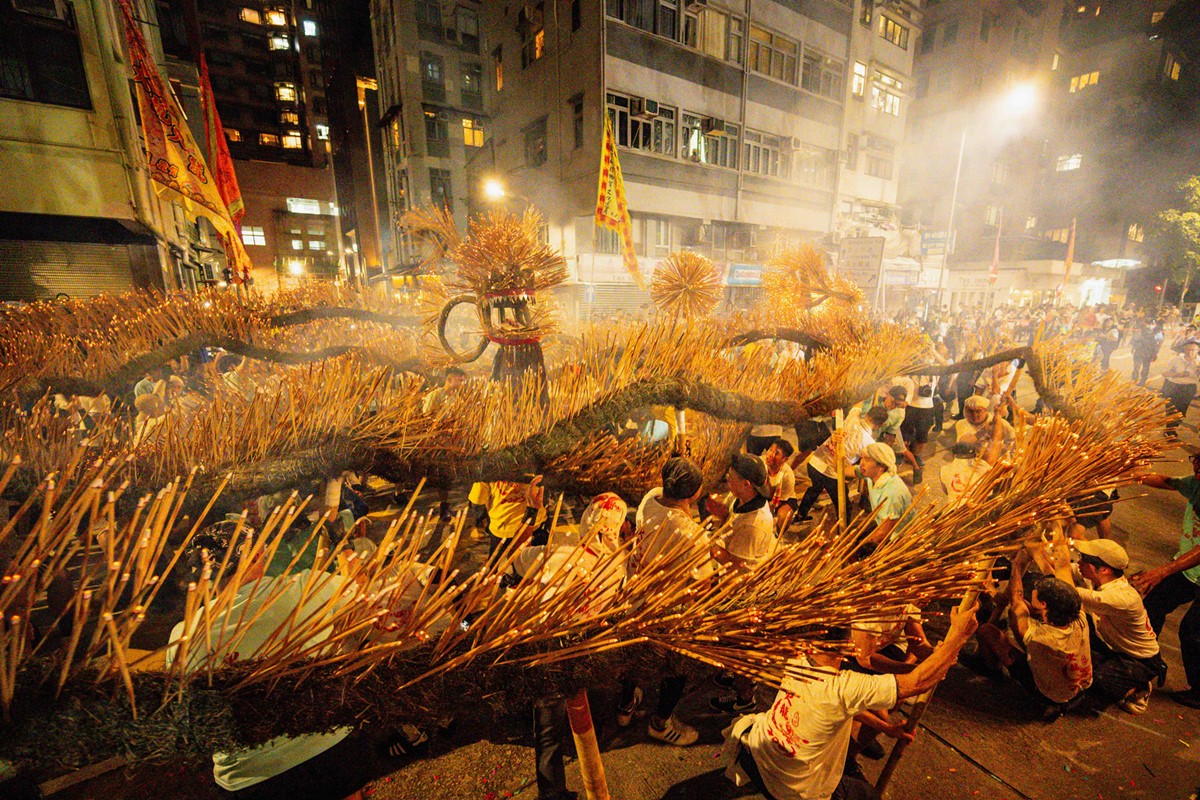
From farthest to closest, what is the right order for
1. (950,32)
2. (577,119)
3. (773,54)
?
(950,32) → (773,54) → (577,119)

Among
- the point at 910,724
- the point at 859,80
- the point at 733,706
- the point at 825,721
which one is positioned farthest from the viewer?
the point at 859,80

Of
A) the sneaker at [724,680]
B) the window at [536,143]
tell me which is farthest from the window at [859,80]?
the sneaker at [724,680]

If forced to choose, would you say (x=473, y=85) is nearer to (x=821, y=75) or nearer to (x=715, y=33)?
(x=715, y=33)

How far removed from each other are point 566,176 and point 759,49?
1075 cm

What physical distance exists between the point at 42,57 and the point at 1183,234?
4833 centimetres

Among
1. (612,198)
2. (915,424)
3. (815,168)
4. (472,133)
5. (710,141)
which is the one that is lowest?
(915,424)

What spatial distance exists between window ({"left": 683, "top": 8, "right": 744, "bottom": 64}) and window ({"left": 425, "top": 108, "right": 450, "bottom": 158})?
13.4 meters

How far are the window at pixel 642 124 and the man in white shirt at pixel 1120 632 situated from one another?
658 inches

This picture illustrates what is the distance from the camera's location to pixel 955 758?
295cm

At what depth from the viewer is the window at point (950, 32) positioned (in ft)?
93.2

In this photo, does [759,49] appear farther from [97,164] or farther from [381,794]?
[381,794]

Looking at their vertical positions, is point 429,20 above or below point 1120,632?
above

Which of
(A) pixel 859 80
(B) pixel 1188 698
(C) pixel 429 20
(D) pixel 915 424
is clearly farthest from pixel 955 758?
(C) pixel 429 20

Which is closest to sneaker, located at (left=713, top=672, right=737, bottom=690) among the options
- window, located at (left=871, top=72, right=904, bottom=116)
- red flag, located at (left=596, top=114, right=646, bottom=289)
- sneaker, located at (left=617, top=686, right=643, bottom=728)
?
sneaker, located at (left=617, top=686, right=643, bottom=728)
